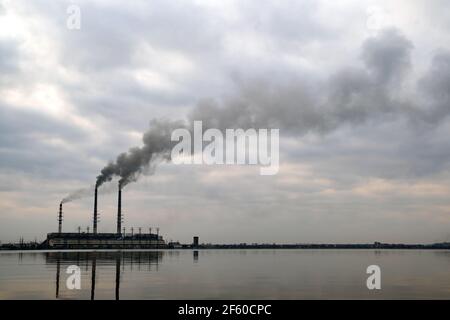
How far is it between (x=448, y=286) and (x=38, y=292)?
1795 inches

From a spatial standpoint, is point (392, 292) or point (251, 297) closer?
point (251, 297)

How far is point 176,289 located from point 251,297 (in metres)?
10.1

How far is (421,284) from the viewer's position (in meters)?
58.8

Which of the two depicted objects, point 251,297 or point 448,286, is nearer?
point 251,297

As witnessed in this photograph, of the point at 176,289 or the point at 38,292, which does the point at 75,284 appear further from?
the point at 176,289
